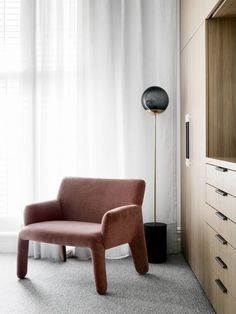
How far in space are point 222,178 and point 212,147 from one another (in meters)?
0.48

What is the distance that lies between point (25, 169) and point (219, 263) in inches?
82.6

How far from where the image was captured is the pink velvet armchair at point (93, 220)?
116 inches

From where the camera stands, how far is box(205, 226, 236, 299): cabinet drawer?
2.24 m

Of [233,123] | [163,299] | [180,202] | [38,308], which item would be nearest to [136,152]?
[180,202]

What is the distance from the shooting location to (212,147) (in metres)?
2.88

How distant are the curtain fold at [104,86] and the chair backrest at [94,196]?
0.34m

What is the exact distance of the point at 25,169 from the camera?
3.99 metres

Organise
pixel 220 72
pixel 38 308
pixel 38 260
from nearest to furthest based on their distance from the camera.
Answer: pixel 38 308
pixel 220 72
pixel 38 260

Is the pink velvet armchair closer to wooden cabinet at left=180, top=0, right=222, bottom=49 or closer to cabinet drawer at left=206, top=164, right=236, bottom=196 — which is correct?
cabinet drawer at left=206, top=164, right=236, bottom=196

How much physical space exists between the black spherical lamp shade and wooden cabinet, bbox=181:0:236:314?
8.0 inches

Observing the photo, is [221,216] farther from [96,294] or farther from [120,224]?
[96,294]

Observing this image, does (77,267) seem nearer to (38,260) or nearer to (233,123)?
(38,260)

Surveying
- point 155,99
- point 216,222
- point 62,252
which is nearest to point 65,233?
point 62,252

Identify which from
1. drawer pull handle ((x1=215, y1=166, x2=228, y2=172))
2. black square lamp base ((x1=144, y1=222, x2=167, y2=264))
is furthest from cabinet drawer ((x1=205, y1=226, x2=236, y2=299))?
black square lamp base ((x1=144, y1=222, x2=167, y2=264))
